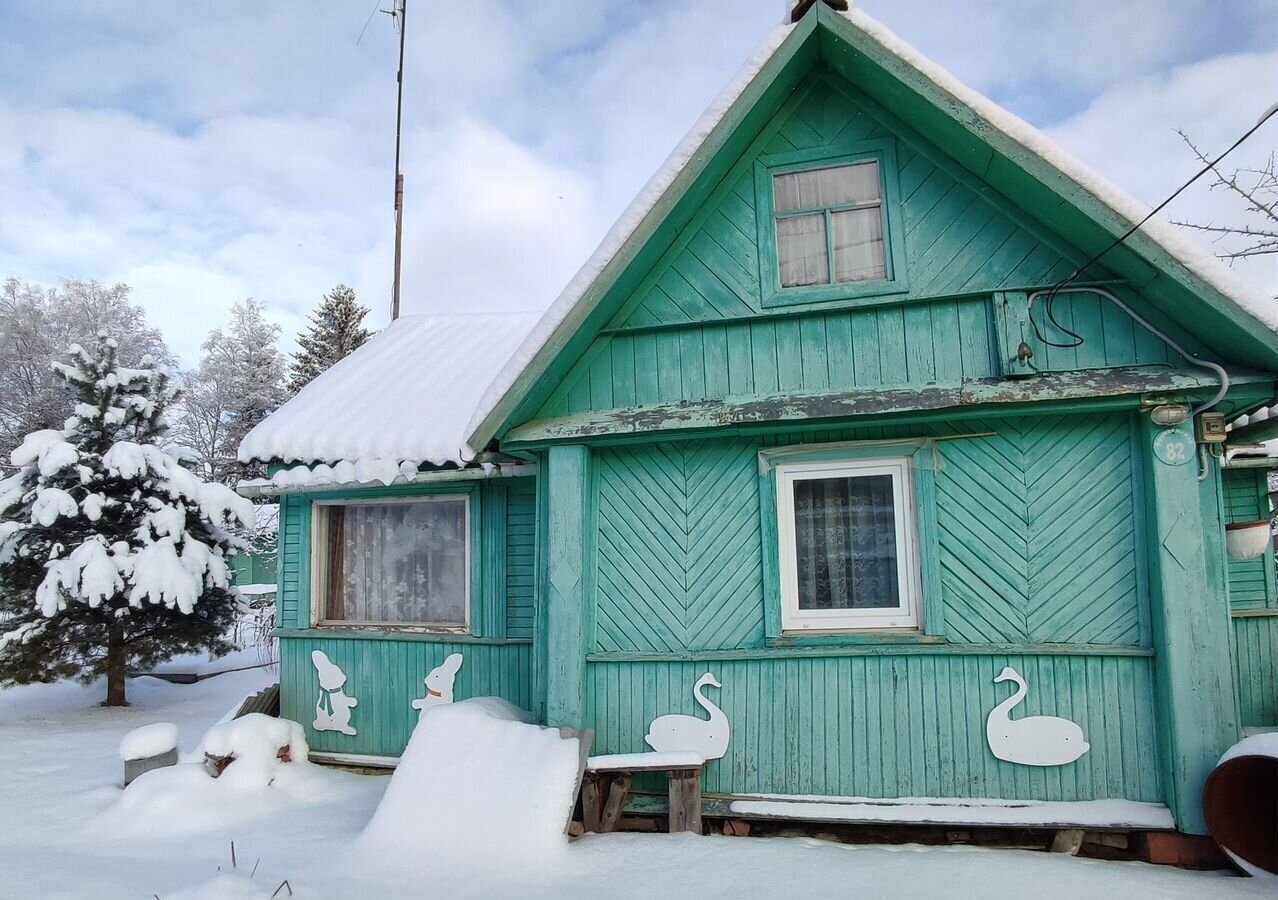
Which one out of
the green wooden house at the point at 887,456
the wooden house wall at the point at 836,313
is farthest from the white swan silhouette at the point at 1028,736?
the wooden house wall at the point at 836,313

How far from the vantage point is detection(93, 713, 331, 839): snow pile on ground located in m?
5.52

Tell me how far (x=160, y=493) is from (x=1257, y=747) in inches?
451

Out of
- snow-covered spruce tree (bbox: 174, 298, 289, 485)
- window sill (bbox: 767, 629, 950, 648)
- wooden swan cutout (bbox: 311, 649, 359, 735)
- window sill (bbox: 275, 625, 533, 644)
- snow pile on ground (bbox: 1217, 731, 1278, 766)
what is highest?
snow-covered spruce tree (bbox: 174, 298, 289, 485)

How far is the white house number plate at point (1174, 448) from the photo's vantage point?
15.1ft

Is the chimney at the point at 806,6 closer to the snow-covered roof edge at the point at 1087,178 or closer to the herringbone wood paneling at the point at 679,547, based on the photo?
the snow-covered roof edge at the point at 1087,178

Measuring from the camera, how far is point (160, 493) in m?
10.2

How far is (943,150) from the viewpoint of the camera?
5.15 meters

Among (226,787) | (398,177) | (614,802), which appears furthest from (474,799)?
(398,177)

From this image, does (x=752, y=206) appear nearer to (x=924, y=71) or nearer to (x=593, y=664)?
(x=924, y=71)

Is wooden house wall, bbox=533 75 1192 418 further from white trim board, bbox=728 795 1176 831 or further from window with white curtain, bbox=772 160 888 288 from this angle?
white trim board, bbox=728 795 1176 831

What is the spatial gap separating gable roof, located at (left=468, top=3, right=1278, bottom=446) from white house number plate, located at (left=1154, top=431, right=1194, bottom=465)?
567 millimetres

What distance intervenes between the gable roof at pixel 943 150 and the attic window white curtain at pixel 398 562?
2.21 meters

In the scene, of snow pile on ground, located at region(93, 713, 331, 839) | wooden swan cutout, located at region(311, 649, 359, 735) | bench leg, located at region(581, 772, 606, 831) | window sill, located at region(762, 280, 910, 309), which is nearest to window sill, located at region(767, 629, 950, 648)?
bench leg, located at region(581, 772, 606, 831)

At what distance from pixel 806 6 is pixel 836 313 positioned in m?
1.99
